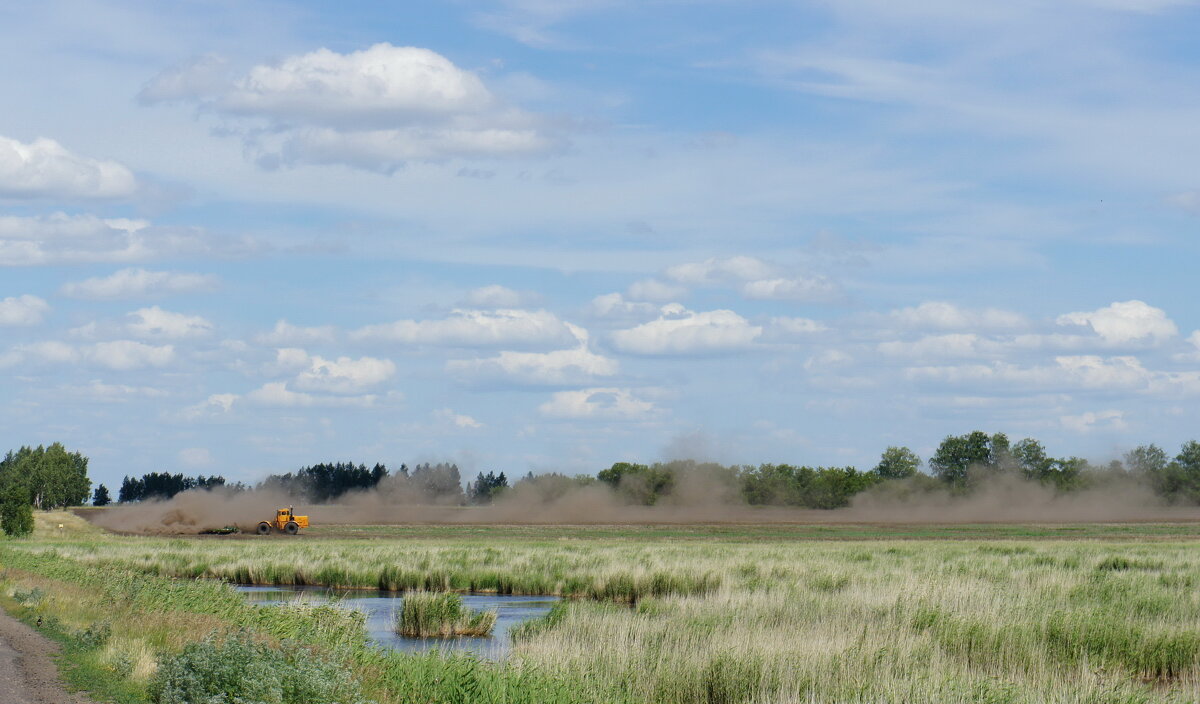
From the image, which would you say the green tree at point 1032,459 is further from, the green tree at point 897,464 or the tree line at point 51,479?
the tree line at point 51,479

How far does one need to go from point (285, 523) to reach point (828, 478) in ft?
294

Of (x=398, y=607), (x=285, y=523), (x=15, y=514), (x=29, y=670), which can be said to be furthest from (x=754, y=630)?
(x=285, y=523)

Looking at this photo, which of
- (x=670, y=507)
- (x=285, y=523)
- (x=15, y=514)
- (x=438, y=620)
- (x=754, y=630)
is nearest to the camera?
(x=754, y=630)

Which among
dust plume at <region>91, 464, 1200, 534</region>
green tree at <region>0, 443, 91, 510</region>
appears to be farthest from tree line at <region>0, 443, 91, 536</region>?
dust plume at <region>91, 464, 1200, 534</region>

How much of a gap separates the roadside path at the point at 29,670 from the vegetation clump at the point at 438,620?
8675 millimetres

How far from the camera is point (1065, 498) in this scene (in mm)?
140375

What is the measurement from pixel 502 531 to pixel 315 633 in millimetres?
66554

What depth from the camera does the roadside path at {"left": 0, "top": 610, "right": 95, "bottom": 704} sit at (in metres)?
14.4

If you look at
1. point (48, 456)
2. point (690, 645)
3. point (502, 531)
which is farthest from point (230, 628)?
point (48, 456)

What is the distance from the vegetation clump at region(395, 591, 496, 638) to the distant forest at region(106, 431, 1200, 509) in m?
96.5

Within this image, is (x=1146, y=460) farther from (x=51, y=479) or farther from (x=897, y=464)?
(x=51, y=479)

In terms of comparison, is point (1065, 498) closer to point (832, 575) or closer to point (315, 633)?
point (832, 575)

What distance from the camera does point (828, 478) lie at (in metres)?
155

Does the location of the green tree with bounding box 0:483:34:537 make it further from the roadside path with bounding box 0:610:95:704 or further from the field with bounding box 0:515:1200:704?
the roadside path with bounding box 0:610:95:704
